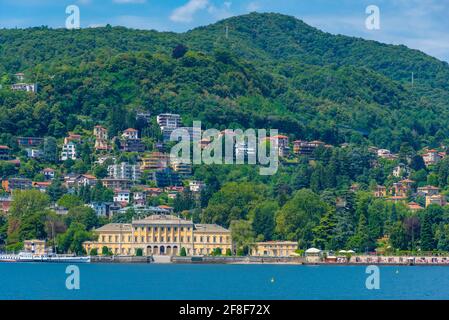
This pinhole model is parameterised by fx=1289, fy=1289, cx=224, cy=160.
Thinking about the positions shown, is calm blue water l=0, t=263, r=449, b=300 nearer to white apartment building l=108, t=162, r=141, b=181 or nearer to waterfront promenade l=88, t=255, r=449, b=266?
waterfront promenade l=88, t=255, r=449, b=266

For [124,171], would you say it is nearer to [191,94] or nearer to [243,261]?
[191,94]

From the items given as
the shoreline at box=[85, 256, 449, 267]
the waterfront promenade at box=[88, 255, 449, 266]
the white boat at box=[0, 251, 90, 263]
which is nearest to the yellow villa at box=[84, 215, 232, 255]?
the waterfront promenade at box=[88, 255, 449, 266]

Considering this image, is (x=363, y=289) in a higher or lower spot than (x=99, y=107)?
lower

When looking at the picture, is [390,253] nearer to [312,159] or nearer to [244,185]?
[244,185]

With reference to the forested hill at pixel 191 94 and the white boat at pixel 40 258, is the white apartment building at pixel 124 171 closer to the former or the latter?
the forested hill at pixel 191 94

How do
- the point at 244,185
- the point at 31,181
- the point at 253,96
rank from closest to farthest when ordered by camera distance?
the point at 244,185
the point at 31,181
the point at 253,96

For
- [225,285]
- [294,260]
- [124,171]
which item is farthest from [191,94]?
[225,285]
